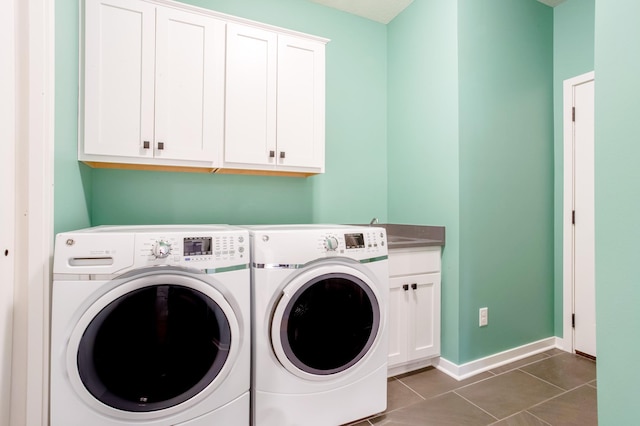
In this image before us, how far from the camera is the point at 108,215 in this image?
1.83 meters

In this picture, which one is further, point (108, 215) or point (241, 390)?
point (108, 215)

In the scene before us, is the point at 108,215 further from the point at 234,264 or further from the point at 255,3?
the point at 255,3

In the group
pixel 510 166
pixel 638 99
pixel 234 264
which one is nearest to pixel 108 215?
pixel 234 264

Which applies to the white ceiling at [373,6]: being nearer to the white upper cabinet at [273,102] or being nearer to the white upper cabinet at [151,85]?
the white upper cabinet at [273,102]

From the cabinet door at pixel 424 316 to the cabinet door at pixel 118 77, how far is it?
5.83 ft

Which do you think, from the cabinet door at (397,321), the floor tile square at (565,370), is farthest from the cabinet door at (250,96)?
the floor tile square at (565,370)

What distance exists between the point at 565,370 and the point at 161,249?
257 cm

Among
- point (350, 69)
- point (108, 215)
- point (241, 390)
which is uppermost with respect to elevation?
point (350, 69)

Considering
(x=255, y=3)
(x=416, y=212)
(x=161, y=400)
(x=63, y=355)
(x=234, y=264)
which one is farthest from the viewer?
(x=416, y=212)

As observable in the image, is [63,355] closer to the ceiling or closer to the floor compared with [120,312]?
closer to the floor

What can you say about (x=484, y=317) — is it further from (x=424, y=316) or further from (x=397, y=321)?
(x=397, y=321)

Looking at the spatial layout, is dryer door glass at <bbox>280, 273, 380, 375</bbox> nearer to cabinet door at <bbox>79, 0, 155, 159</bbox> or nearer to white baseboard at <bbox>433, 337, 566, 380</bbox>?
white baseboard at <bbox>433, 337, 566, 380</bbox>

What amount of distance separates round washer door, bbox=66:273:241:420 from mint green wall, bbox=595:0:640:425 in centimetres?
129

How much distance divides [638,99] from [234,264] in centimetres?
145
